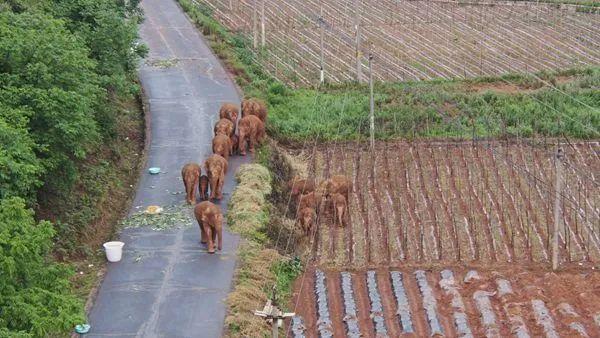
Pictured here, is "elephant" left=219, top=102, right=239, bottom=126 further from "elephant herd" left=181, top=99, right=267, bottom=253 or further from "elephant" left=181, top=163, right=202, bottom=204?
"elephant" left=181, top=163, right=202, bottom=204

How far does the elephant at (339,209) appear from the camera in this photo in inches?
989

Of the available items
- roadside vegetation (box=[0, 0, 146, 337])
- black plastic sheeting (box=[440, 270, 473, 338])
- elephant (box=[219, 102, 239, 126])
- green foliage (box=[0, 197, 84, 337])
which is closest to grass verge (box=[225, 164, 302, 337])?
roadside vegetation (box=[0, 0, 146, 337])

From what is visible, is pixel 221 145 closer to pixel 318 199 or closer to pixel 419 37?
pixel 318 199

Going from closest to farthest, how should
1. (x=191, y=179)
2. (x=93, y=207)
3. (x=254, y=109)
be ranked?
(x=93, y=207) < (x=191, y=179) < (x=254, y=109)

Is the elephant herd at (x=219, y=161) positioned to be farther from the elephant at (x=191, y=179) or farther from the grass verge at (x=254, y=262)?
the grass verge at (x=254, y=262)

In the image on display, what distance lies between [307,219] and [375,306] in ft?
14.0

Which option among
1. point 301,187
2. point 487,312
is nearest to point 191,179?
point 301,187

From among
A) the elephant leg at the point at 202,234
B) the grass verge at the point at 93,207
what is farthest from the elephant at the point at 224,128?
the elephant leg at the point at 202,234

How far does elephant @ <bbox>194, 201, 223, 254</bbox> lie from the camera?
Answer: 2211 cm

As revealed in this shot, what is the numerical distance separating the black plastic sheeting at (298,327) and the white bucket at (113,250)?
4330 mm

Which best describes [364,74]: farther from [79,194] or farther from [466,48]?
[79,194]

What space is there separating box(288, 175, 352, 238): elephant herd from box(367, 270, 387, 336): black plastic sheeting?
8.74ft

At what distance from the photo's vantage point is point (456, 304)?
821 inches

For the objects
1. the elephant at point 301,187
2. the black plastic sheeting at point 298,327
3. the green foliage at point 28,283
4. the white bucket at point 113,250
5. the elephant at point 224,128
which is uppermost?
the green foliage at point 28,283
